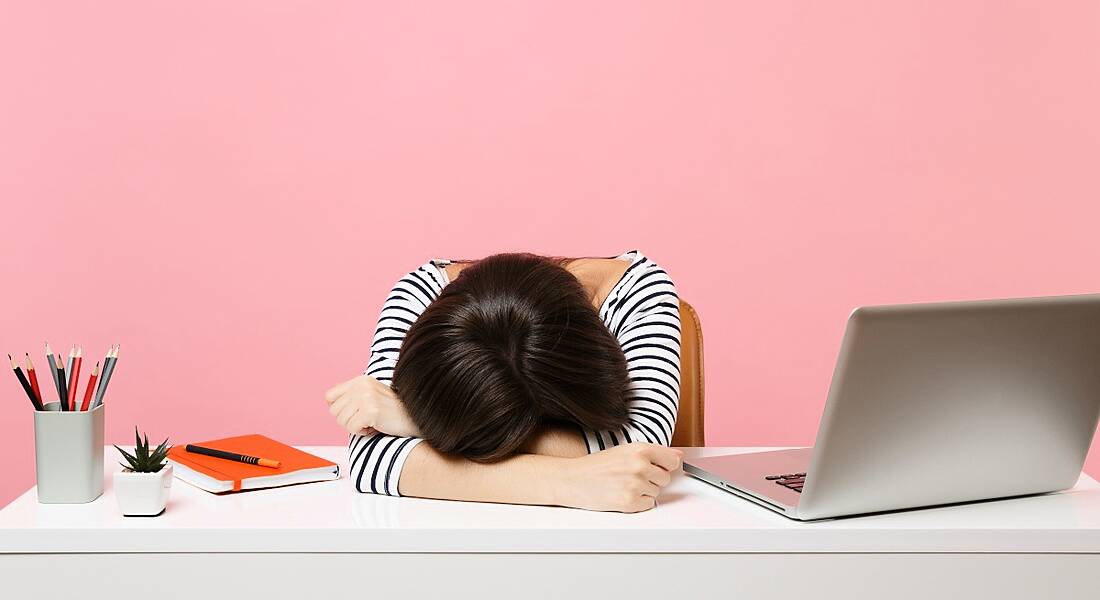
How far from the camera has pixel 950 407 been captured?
109cm

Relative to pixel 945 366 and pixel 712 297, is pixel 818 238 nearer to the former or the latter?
pixel 712 297

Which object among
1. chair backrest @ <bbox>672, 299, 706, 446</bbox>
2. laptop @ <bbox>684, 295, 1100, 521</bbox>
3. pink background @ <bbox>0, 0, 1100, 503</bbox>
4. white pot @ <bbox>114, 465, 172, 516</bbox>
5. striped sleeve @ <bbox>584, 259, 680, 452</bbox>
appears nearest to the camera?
laptop @ <bbox>684, 295, 1100, 521</bbox>

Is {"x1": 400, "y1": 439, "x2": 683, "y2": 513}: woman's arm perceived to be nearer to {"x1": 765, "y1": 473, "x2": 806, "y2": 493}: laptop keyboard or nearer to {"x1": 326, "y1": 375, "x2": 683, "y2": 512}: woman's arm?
{"x1": 326, "y1": 375, "x2": 683, "y2": 512}: woman's arm

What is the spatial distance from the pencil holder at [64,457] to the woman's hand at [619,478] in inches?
21.6

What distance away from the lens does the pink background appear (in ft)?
9.75

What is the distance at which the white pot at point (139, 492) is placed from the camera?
3.70 ft

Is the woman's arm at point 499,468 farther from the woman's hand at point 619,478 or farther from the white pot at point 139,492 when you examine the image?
the white pot at point 139,492

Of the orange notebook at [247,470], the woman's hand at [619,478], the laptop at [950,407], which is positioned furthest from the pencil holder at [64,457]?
the laptop at [950,407]

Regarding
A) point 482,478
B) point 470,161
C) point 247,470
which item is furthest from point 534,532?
point 470,161

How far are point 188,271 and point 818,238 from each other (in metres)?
1.82

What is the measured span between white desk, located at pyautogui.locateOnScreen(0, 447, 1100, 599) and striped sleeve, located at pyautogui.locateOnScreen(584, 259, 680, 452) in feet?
0.92

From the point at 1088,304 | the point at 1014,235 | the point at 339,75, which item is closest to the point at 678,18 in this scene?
the point at 339,75

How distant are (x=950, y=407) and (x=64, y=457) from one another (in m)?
0.98

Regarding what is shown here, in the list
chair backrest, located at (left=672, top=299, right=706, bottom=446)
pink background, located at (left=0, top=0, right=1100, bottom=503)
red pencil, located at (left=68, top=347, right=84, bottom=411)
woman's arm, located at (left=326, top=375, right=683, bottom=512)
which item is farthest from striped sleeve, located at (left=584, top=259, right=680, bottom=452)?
pink background, located at (left=0, top=0, right=1100, bottom=503)
